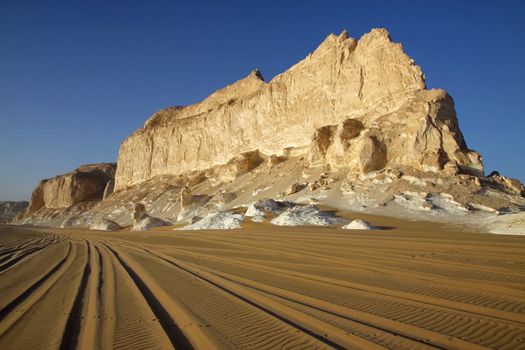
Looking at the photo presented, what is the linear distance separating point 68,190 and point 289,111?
5426 cm

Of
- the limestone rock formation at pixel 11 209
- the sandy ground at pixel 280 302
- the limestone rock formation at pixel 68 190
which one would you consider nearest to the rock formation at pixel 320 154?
the limestone rock formation at pixel 68 190

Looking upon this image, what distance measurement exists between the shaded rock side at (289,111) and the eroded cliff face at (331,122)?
4.4 inches

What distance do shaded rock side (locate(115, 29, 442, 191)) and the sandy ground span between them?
20.2m

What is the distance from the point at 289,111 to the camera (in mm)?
44938

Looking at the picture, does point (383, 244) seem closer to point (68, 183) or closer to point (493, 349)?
point (493, 349)

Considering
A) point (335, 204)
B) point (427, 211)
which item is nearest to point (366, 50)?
point (335, 204)

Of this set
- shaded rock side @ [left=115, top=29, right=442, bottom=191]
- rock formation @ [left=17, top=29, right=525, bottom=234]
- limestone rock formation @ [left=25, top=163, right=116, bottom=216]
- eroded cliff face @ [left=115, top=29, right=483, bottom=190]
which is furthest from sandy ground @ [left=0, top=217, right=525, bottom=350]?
limestone rock formation @ [left=25, top=163, right=116, bottom=216]

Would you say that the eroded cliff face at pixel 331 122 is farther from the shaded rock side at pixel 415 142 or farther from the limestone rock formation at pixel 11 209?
the limestone rock formation at pixel 11 209

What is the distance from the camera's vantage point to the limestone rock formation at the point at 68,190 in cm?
7494

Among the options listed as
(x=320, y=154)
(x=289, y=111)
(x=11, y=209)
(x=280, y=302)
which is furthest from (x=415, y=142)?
(x=11, y=209)

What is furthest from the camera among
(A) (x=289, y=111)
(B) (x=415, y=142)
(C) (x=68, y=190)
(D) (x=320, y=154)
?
(C) (x=68, y=190)

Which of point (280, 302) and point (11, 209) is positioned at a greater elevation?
point (11, 209)

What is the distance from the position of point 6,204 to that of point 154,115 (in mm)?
73864

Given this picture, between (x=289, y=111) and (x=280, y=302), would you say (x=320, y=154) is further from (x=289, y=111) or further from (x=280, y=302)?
(x=280, y=302)
